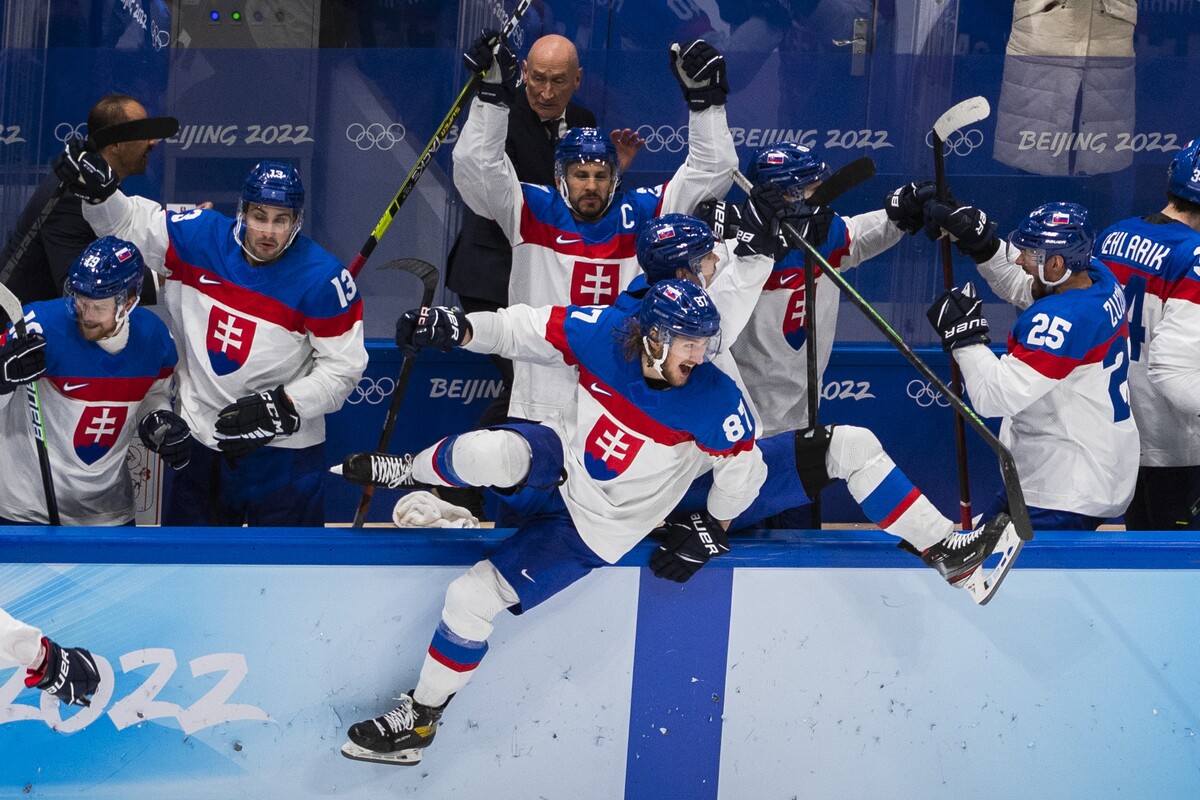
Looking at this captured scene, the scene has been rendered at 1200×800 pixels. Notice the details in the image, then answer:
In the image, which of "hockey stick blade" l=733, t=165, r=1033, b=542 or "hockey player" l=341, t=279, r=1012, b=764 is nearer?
"hockey player" l=341, t=279, r=1012, b=764

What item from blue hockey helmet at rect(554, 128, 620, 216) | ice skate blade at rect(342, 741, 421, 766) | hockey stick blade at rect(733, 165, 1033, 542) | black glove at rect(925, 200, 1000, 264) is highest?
blue hockey helmet at rect(554, 128, 620, 216)

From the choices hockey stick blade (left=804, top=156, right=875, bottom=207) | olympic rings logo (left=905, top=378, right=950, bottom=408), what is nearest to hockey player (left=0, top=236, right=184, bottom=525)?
hockey stick blade (left=804, top=156, right=875, bottom=207)

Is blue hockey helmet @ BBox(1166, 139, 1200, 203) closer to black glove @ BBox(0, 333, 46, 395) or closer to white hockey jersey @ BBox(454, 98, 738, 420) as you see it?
white hockey jersey @ BBox(454, 98, 738, 420)

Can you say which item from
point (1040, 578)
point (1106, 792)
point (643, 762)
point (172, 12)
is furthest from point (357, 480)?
point (172, 12)

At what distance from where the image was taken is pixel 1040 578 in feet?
10.2

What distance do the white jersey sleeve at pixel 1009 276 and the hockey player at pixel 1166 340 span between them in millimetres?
282

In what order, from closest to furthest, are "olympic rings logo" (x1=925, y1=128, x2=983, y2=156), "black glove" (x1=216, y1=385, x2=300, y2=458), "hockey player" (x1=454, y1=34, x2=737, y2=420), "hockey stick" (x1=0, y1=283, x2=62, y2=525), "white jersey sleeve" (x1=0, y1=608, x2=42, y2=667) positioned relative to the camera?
1. "white jersey sleeve" (x1=0, y1=608, x2=42, y2=667)
2. "hockey stick" (x1=0, y1=283, x2=62, y2=525)
3. "black glove" (x1=216, y1=385, x2=300, y2=458)
4. "hockey player" (x1=454, y1=34, x2=737, y2=420)
5. "olympic rings logo" (x1=925, y1=128, x2=983, y2=156)

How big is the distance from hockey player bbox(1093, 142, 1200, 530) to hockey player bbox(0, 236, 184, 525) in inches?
95.5

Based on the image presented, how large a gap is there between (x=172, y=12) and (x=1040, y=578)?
3.17 meters

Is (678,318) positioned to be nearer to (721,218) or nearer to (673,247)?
(673,247)

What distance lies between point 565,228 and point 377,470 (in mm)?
1018

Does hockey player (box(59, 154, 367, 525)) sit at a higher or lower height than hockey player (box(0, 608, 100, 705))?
higher

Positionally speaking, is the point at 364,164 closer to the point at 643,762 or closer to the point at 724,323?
the point at 724,323

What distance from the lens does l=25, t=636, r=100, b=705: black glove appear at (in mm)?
2619
